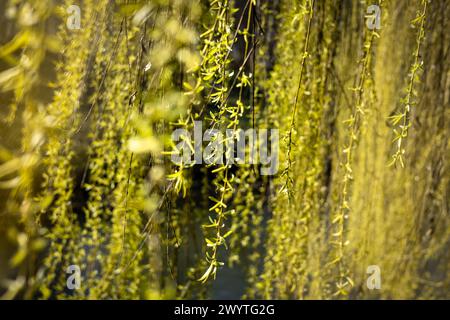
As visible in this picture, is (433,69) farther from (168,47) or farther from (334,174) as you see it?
(168,47)

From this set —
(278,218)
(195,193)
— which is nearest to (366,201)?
(278,218)

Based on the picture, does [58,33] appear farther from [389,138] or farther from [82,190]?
[389,138]

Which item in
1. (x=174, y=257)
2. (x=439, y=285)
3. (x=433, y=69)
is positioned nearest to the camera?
(x=174, y=257)

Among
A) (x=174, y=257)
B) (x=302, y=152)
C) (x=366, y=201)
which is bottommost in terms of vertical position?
(x=174, y=257)

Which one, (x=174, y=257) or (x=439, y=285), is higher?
(x=174, y=257)

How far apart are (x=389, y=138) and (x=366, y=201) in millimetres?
246

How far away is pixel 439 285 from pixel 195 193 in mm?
1078

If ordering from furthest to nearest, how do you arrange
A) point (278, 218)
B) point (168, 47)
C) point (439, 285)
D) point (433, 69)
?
point (439, 285) → point (278, 218) → point (433, 69) → point (168, 47)

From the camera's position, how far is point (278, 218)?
2193 mm

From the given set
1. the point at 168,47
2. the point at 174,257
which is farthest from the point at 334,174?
the point at 168,47

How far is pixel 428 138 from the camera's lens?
210 cm

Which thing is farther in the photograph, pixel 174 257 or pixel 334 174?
pixel 334 174

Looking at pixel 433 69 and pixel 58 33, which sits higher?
pixel 58 33

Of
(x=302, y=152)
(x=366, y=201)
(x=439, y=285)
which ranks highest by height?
(x=302, y=152)
